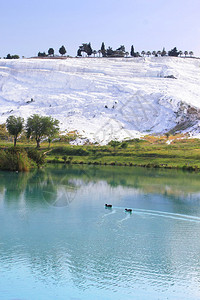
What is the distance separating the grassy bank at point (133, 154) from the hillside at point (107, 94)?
5.92 m

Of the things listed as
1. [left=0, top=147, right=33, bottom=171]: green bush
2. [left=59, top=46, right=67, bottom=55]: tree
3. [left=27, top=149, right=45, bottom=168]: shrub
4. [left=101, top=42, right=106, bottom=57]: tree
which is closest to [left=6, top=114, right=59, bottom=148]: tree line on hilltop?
[left=27, top=149, right=45, bottom=168]: shrub

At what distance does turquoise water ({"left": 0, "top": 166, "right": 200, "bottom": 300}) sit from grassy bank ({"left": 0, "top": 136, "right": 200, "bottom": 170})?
68.9ft

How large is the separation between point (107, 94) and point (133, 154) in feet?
108

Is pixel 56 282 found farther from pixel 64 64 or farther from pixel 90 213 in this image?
pixel 64 64

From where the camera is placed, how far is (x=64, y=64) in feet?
362

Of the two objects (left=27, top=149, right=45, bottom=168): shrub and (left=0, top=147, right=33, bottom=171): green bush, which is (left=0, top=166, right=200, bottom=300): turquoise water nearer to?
(left=0, top=147, right=33, bottom=171): green bush

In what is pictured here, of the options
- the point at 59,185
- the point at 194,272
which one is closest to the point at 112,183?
the point at 59,185

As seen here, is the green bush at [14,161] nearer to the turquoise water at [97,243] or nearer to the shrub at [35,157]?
the shrub at [35,157]

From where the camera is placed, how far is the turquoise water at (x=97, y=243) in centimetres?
1514

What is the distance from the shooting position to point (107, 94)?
91.3 meters

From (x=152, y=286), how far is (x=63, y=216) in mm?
11117

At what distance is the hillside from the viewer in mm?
78062

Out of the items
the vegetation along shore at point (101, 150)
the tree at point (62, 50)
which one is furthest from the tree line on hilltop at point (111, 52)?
the vegetation along shore at point (101, 150)

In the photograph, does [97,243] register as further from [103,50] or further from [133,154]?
[103,50]
